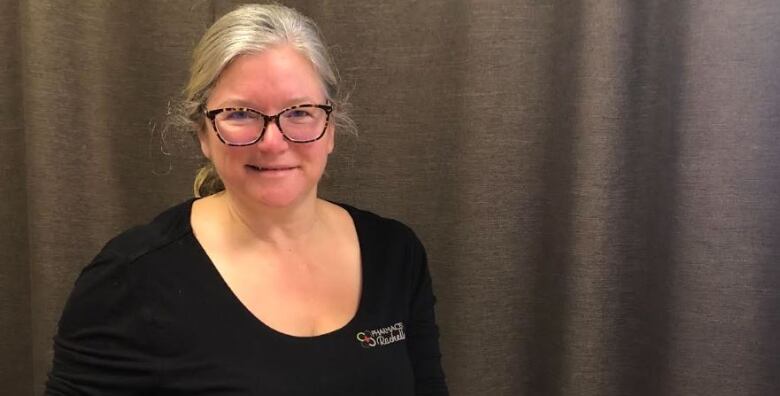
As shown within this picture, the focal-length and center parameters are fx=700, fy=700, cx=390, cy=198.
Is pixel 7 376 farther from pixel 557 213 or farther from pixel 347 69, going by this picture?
pixel 557 213

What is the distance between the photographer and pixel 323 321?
1126 millimetres

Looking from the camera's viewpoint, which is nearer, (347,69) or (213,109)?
(213,109)

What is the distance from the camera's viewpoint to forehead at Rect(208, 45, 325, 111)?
41.1 inches

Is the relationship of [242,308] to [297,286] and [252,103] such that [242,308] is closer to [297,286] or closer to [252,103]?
[297,286]

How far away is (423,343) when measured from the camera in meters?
1.27

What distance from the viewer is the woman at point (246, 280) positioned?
1.01 m

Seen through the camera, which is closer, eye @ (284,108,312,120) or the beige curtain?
eye @ (284,108,312,120)

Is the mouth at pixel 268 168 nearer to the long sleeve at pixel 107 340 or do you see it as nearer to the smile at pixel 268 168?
the smile at pixel 268 168

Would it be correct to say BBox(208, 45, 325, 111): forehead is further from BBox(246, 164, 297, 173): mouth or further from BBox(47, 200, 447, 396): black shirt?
BBox(47, 200, 447, 396): black shirt

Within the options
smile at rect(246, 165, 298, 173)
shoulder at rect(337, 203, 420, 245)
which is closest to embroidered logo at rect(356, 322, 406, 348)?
shoulder at rect(337, 203, 420, 245)

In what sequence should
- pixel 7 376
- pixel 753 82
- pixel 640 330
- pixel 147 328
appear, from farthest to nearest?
pixel 7 376
pixel 640 330
pixel 753 82
pixel 147 328

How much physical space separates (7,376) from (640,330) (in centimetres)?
142

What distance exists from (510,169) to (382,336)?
0.53 m

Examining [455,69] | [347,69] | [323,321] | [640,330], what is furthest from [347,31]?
[640,330]
